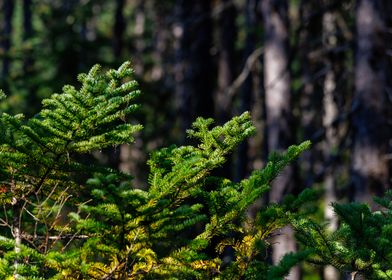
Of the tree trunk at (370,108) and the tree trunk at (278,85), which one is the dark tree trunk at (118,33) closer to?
the tree trunk at (278,85)

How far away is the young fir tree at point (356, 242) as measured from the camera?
2.65 meters

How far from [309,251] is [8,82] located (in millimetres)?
11002

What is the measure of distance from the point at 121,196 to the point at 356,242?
1160 millimetres

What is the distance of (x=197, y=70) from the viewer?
41.0ft

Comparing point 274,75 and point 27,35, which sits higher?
point 27,35

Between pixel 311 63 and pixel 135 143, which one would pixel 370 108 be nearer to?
pixel 135 143

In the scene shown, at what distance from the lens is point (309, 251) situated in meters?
2.41

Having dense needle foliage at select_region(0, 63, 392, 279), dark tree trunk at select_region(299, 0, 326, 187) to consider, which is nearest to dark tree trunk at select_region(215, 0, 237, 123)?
dark tree trunk at select_region(299, 0, 326, 187)

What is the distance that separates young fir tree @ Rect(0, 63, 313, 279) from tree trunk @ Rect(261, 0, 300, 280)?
7607 millimetres

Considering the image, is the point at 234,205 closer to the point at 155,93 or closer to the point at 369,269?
the point at 369,269

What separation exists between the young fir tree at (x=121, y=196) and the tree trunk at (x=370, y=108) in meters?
4.83

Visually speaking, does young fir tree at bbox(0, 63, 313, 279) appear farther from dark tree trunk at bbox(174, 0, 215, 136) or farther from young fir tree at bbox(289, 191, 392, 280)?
dark tree trunk at bbox(174, 0, 215, 136)

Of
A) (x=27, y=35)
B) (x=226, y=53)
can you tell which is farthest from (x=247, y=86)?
(x=27, y=35)

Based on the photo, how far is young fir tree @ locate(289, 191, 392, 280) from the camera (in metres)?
2.65
